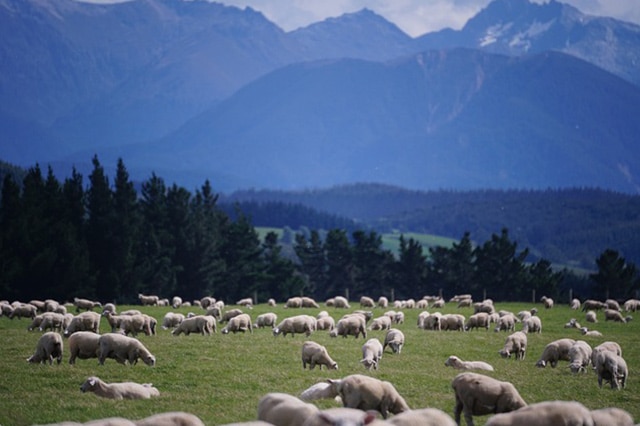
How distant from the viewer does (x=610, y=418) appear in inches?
646

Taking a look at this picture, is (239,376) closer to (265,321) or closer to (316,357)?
(316,357)

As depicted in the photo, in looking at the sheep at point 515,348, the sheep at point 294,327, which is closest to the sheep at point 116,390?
the sheep at point 515,348

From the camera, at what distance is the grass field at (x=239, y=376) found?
20.0 metres

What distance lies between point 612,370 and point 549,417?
10.0 metres

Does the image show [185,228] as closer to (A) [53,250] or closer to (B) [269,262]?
(B) [269,262]

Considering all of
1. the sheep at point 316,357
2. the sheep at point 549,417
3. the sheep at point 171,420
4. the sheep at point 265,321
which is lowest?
the sheep at point 265,321

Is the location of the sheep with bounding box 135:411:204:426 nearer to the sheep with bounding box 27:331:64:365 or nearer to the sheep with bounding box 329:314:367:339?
the sheep with bounding box 27:331:64:365

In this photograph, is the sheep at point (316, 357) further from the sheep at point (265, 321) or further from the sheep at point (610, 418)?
the sheep at point (265, 321)

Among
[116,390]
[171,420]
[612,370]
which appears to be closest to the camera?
[171,420]

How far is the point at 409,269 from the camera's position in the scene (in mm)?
103250

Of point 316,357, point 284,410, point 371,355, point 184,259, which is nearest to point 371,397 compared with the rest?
point 284,410

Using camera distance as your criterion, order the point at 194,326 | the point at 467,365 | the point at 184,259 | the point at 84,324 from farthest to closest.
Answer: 1. the point at 184,259
2. the point at 194,326
3. the point at 84,324
4. the point at 467,365

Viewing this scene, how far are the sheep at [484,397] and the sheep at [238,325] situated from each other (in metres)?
21.9

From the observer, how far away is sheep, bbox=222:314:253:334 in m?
40.2
